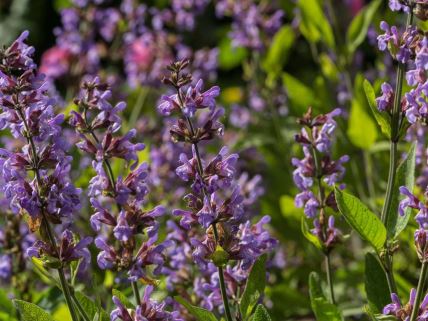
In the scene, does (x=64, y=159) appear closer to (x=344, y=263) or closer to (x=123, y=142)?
(x=123, y=142)

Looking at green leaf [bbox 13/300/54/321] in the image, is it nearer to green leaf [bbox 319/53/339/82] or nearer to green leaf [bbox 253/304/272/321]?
green leaf [bbox 253/304/272/321]

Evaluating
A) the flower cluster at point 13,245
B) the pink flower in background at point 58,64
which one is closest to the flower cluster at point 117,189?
the flower cluster at point 13,245

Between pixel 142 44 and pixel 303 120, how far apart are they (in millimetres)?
2522

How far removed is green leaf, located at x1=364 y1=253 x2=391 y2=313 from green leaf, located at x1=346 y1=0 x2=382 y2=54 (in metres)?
1.43

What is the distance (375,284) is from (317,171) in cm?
35

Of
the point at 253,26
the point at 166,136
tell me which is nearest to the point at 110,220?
the point at 166,136

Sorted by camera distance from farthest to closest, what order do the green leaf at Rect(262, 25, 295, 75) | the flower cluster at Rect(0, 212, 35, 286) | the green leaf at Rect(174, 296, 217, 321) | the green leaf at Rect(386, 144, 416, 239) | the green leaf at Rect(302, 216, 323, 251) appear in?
the green leaf at Rect(262, 25, 295, 75) < the flower cluster at Rect(0, 212, 35, 286) < the green leaf at Rect(302, 216, 323, 251) < the green leaf at Rect(386, 144, 416, 239) < the green leaf at Rect(174, 296, 217, 321)

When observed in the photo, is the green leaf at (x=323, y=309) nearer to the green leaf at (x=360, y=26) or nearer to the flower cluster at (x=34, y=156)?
the flower cluster at (x=34, y=156)

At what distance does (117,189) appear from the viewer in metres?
1.89

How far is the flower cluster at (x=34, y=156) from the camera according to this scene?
70.9 inches

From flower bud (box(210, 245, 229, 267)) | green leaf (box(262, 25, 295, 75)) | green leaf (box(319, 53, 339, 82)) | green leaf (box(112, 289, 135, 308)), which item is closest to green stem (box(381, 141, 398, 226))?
flower bud (box(210, 245, 229, 267))

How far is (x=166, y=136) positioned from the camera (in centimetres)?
357

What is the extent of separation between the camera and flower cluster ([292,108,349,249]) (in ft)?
7.06

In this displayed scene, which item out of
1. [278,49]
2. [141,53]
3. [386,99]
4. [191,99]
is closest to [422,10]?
[386,99]
